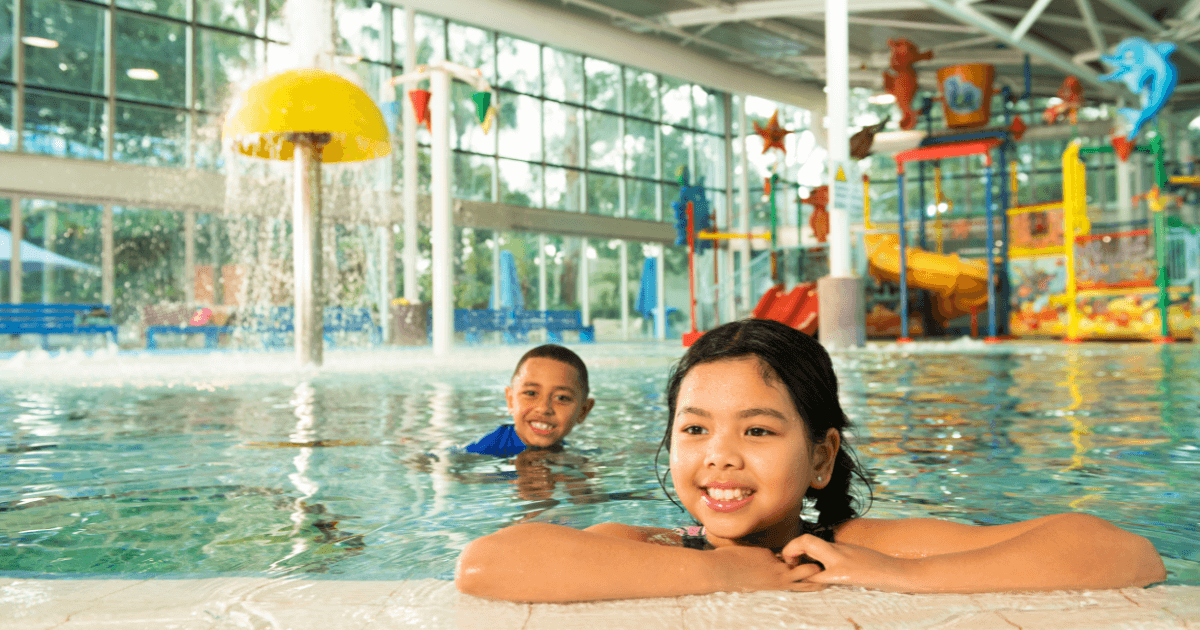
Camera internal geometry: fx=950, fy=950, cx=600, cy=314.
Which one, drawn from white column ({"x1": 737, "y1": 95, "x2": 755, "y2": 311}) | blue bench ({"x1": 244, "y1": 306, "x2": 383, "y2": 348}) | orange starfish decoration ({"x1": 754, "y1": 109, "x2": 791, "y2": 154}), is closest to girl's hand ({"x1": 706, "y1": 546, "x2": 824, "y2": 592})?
blue bench ({"x1": 244, "y1": 306, "x2": 383, "y2": 348})

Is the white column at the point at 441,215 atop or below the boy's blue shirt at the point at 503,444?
atop

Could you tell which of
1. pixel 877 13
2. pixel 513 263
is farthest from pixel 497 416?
pixel 877 13

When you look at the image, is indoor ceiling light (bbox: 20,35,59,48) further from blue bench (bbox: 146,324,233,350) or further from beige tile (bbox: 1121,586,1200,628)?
beige tile (bbox: 1121,586,1200,628)

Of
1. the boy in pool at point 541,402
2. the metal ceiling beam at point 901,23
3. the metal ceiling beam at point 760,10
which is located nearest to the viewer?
the boy in pool at point 541,402

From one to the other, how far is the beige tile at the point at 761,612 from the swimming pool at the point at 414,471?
593 millimetres

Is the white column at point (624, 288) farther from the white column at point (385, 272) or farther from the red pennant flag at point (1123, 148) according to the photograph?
the red pennant flag at point (1123, 148)

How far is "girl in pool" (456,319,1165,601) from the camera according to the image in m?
1.49

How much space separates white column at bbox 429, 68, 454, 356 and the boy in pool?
394 inches

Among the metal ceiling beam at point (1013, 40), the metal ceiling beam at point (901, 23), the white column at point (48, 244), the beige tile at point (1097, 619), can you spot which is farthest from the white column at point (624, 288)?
the beige tile at point (1097, 619)

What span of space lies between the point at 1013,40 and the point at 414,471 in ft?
57.4

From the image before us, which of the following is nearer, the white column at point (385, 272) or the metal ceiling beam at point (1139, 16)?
the metal ceiling beam at point (1139, 16)

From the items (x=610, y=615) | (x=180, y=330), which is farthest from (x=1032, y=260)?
(x=610, y=615)

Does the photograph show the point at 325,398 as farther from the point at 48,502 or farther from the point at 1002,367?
the point at 1002,367

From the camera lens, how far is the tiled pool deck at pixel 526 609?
1311mm
